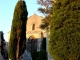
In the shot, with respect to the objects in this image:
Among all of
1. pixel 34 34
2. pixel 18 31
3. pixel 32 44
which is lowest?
pixel 32 44

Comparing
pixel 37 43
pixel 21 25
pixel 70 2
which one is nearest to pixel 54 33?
pixel 70 2

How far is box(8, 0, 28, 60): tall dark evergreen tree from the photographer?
1622 cm

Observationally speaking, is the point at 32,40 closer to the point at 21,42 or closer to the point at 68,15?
the point at 21,42

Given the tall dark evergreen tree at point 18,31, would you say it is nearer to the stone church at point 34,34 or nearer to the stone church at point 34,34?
the stone church at point 34,34

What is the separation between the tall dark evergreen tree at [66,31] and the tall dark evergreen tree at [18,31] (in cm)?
666

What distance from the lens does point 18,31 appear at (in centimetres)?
1627

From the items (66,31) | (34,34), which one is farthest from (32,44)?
(66,31)

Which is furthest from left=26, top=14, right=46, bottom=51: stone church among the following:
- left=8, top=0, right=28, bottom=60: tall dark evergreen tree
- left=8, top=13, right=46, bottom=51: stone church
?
left=8, top=0, right=28, bottom=60: tall dark evergreen tree

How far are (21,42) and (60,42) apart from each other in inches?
298

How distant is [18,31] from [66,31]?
755cm

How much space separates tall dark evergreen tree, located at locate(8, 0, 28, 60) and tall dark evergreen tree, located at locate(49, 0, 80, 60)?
6662 millimetres

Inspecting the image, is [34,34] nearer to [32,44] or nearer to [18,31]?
[32,44]

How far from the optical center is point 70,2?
973 cm

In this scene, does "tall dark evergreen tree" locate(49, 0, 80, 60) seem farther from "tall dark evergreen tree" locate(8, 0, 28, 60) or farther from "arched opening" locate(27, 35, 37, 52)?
"arched opening" locate(27, 35, 37, 52)
